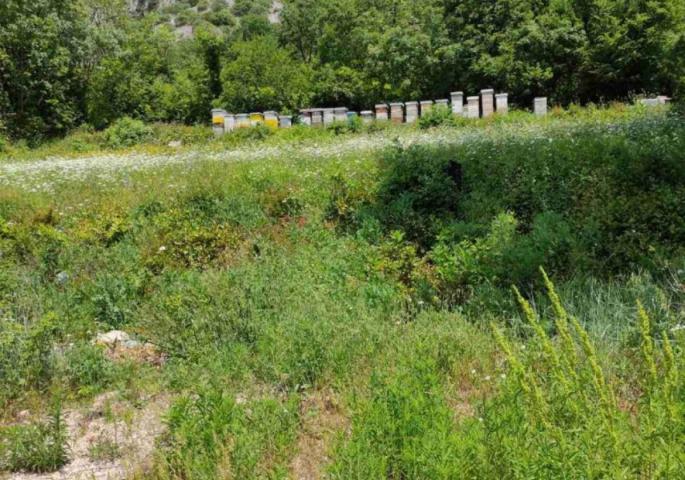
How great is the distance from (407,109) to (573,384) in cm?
2103

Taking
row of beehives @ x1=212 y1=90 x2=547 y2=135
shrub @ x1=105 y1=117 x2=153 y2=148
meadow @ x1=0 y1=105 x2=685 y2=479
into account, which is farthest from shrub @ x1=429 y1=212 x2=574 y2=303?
shrub @ x1=105 y1=117 x2=153 y2=148

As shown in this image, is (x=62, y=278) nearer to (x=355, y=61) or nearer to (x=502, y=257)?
(x=502, y=257)

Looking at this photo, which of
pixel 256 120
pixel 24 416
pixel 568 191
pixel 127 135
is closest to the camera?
pixel 24 416

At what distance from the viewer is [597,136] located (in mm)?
10156

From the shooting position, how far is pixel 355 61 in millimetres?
42062

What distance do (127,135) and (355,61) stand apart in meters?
18.8

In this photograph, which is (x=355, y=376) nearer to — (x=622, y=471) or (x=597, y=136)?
(x=622, y=471)

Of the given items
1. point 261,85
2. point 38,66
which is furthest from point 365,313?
point 38,66

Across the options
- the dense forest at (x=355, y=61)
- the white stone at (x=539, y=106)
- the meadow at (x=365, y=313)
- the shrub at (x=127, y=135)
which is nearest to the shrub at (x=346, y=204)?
the meadow at (x=365, y=313)

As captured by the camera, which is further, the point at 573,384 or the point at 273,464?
the point at 273,464

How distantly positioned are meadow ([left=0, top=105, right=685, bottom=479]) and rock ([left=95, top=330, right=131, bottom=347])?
0.36ft

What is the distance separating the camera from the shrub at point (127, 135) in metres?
29.0

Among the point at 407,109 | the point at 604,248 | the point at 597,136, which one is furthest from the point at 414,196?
the point at 407,109

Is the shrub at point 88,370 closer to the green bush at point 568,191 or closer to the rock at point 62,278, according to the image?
the rock at point 62,278
